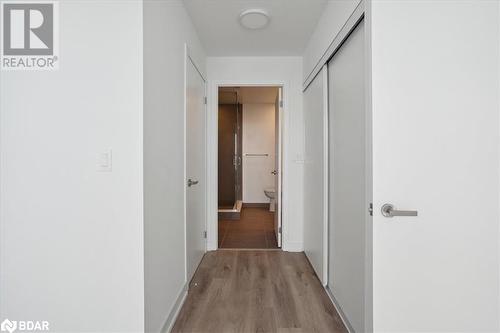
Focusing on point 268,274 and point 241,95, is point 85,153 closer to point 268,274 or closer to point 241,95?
point 268,274

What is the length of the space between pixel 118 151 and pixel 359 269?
1553 mm

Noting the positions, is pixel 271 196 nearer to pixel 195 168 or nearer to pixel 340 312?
pixel 195 168

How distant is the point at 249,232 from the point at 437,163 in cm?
302

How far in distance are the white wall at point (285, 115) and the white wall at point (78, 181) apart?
179cm

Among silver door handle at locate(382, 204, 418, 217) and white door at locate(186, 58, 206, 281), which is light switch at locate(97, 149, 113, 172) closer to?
white door at locate(186, 58, 206, 281)

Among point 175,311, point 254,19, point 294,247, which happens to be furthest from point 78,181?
point 294,247

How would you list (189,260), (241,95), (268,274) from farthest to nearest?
(241,95)
(268,274)
(189,260)

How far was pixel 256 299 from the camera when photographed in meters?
2.04

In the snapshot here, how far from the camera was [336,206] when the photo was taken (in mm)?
1966

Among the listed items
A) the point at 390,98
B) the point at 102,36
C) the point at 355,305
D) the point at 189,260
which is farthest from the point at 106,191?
the point at 355,305

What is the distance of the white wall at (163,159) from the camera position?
1387 mm

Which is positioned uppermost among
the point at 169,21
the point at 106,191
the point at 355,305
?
the point at 169,21

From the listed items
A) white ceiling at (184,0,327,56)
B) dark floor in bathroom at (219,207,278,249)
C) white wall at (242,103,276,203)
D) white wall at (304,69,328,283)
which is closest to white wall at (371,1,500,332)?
white wall at (304,69,328,283)

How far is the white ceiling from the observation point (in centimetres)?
210
